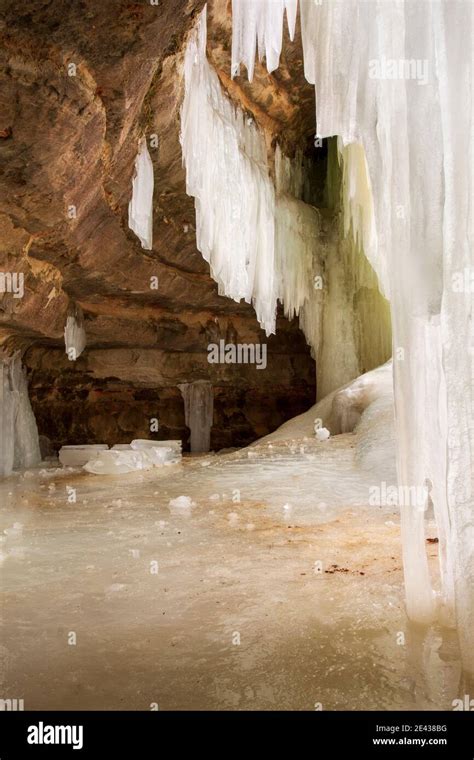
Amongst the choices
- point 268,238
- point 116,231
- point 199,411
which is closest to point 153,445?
point 199,411

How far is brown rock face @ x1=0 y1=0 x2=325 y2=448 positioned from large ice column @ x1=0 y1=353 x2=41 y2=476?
0.79 meters

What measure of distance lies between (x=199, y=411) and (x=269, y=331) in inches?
241

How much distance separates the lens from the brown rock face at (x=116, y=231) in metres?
4.82

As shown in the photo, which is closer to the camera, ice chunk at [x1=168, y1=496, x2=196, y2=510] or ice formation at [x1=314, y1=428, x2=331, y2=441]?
ice chunk at [x1=168, y1=496, x2=196, y2=510]

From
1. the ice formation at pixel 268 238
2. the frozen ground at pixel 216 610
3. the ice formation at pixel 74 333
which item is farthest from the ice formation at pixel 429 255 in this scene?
the ice formation at pixel 74 333

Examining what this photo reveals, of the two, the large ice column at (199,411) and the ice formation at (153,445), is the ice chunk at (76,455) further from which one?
the large ice column at (199,411)

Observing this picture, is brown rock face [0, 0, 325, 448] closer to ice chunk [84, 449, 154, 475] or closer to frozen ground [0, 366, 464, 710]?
ice chunk [84, 449, 154, 475]

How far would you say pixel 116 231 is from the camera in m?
9.00

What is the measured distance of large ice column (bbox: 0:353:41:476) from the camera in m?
11.7

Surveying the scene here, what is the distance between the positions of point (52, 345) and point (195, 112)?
8362mm
